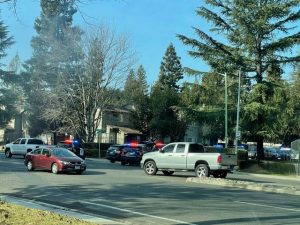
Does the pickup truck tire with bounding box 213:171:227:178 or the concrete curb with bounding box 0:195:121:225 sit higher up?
the pickup truck tire with bounding box 213:171:227:178

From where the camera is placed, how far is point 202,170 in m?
25.1

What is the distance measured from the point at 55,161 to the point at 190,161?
676 centimetres

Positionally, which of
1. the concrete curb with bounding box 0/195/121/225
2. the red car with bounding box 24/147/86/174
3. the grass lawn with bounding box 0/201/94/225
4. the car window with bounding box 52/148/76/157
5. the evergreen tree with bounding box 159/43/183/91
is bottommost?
the concrete curb with bounding box 0/195/121/225

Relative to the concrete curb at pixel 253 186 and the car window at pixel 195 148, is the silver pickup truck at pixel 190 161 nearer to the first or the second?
the car window at pixel 195 148

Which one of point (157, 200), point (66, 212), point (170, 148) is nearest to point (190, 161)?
point (170, 148)

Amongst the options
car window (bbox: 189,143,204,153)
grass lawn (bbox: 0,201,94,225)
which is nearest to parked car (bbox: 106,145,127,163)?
car window (bbox: 189,143,204,153)

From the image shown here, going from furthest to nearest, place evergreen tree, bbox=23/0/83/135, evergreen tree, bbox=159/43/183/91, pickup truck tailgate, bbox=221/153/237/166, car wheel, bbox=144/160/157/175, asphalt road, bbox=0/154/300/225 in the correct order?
evergreen tree, bbox=159/43/183/91, evergreen tree, bbox=23/0/83/135, car wheel, bbox=144/160/157/175, pickup truck tailgate, bbox=221/153/237/166, asphalt road, bbox=0/154/300/225

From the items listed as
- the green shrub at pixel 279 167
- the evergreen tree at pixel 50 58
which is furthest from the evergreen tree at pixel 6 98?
the green shrub at pixel 279 167

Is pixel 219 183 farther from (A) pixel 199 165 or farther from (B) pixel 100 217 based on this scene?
(B) pixel 100 217

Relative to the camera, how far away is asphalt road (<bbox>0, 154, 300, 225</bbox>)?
1203 centimetres

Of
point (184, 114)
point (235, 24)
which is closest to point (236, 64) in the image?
point (235, 24)

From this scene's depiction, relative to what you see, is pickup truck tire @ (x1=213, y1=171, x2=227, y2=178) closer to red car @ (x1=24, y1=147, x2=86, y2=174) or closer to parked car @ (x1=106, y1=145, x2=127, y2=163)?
red car @ (x1=24, y1=147, x2=86, y2=174)

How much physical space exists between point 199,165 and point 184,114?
54.9 feet

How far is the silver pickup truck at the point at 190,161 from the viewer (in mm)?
25000
